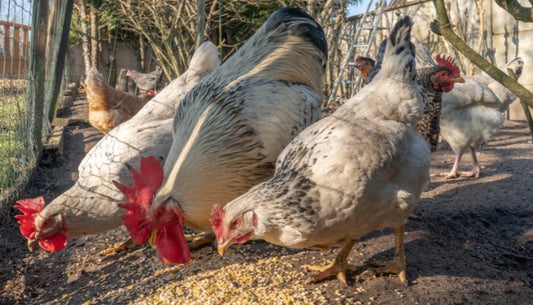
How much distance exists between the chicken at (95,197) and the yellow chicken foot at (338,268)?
1.24 metres

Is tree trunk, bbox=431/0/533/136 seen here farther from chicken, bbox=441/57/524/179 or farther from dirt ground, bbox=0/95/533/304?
chicken, bbox=441/57/524/179

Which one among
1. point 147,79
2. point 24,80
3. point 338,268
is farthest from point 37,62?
point 147,79

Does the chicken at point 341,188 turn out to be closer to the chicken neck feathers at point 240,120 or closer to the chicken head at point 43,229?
the chicken neck feathers at point 240,120

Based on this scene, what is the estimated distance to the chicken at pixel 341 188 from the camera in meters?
2.01

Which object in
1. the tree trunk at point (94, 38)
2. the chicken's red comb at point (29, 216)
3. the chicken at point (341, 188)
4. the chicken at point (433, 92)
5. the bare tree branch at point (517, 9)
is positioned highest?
the tree trunk at point (94, 38)

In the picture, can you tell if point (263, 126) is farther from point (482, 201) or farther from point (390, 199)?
point (482, 201)

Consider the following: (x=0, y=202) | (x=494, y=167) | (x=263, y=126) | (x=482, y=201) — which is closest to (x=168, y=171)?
(x=263, y=126)

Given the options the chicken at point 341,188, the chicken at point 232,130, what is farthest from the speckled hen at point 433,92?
the chicken at point 341,188

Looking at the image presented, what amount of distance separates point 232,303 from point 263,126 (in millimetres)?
1023

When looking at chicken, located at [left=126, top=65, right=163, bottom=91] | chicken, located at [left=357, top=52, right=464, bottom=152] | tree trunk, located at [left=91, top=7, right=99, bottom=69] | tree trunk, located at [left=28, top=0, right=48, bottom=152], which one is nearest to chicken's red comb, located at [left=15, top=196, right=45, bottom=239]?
tree trunk, located at [left=28, top=0, right=48, bottom=152]

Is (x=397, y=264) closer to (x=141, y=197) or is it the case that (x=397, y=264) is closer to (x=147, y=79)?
(x=141, y=197)

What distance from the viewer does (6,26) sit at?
363 cm

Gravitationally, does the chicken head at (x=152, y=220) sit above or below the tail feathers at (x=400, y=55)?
below

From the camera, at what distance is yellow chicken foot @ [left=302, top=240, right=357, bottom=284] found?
2.35m
